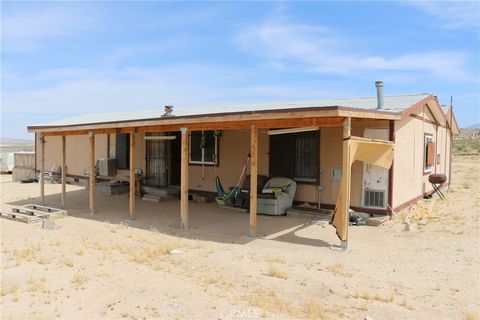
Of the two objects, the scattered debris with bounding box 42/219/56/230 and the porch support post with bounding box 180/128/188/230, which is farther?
the scattered debris with bounding box 42/219/56/230

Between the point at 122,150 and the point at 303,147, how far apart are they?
7619mm

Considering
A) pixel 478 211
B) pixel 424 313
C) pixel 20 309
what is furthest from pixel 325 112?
pixel 478 211

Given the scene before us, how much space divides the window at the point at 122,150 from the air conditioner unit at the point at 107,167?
179mm

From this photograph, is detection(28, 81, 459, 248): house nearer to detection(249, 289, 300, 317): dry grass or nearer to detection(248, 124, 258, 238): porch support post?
detection(248, 124, 258, 238): porch support post

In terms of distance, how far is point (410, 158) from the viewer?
1044cm

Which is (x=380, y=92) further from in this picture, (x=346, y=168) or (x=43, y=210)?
(x=43, y=210)

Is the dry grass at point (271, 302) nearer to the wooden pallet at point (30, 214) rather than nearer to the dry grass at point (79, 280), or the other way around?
the dry grass at point (79, 280)

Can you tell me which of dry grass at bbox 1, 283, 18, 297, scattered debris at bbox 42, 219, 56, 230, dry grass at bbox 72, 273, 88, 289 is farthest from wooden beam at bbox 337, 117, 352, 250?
scattered debris at bbox 42, 219, 56, 230

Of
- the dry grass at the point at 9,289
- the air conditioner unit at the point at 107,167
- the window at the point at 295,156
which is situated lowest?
the dry grass at the point at 9,289

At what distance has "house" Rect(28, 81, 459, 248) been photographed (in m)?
7.57

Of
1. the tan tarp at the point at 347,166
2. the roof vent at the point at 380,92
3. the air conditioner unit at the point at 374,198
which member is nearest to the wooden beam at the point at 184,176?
the tan tarp at the point at 347,166

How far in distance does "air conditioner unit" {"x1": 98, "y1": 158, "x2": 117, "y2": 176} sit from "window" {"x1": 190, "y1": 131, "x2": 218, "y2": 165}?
3.96 metres

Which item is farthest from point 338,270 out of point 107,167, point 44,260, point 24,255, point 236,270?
point 107,167

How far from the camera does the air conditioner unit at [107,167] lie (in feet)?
49.1
